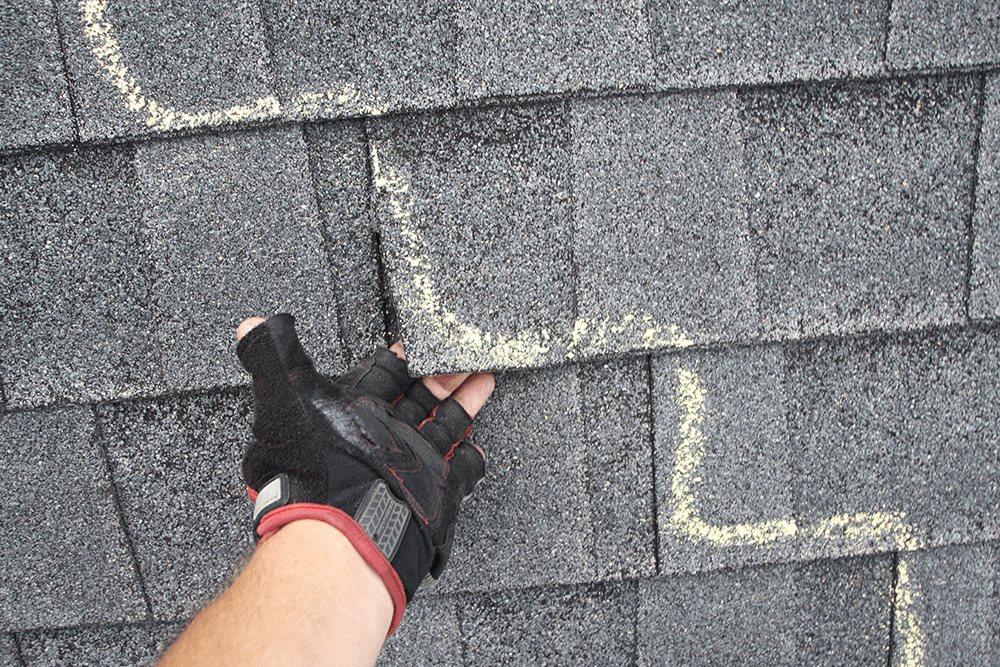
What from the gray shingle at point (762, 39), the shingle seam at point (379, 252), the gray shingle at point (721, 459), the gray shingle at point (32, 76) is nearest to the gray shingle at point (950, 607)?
the gray shingle at point (721, 459)

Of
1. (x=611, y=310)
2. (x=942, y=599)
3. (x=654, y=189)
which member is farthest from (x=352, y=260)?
(x=942, y=599)

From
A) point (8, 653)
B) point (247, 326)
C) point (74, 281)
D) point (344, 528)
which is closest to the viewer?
point (344, 528)

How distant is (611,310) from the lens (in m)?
1.48

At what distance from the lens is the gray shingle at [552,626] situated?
5.57 feet

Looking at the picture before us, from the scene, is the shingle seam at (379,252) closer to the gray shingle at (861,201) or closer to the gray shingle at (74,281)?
the gray shingle at (74,281)

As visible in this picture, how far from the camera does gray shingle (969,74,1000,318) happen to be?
1.46 meters

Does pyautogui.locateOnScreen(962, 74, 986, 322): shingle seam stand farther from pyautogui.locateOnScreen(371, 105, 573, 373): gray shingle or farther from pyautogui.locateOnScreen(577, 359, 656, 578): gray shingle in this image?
pyautogui.locateOnScreen(371, 105, 573, 373): gray shingle

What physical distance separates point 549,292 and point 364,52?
2.42ft

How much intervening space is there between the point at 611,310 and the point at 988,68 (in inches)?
43.5

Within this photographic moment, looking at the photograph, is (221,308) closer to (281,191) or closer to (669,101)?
(281,191)

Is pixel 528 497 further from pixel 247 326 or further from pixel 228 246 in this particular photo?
pixel 228 246

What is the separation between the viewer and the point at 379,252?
151 cm

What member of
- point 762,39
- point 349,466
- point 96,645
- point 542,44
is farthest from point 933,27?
point 96,645

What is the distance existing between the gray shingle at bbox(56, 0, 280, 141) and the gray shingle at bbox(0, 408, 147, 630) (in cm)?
80
